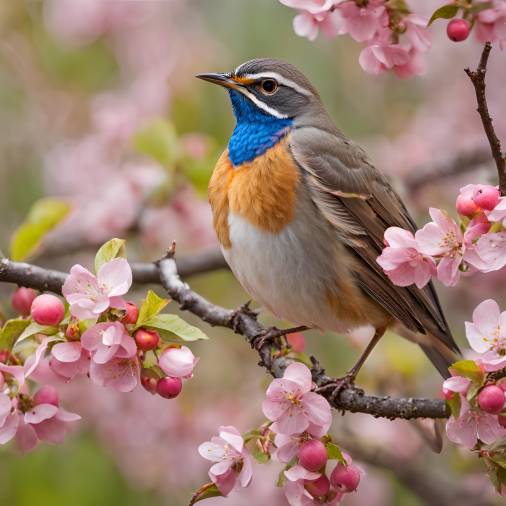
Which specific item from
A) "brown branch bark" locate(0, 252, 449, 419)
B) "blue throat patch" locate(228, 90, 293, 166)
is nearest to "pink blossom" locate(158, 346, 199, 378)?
"brown branch bark" locate(0, 252, 449, 419)

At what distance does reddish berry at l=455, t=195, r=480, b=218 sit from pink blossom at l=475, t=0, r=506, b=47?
715mm

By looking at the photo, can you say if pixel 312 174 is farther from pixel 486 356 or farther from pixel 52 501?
pixel 52 501

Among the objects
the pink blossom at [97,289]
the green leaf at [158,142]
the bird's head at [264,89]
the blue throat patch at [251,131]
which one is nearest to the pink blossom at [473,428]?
the pink blossom at [97,289]

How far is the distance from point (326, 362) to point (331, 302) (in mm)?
2198

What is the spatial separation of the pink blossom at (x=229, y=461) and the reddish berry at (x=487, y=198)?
1037 millimetres

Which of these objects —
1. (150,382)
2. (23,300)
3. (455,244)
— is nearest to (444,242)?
(455,244)

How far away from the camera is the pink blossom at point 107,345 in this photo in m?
2.88

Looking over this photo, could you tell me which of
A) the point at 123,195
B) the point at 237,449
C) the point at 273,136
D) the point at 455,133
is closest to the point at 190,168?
the point at 123,195

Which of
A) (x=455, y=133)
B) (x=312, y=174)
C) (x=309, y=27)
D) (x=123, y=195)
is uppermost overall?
(x=309, y=27)

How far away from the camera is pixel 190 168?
5.44 meters

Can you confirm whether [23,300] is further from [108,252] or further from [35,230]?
[108,252]

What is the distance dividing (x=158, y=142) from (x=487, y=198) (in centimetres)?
291

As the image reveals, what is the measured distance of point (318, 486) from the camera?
9.89ft

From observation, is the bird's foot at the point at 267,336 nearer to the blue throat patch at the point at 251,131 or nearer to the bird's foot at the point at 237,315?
the bird's foot at the point at 237,315
